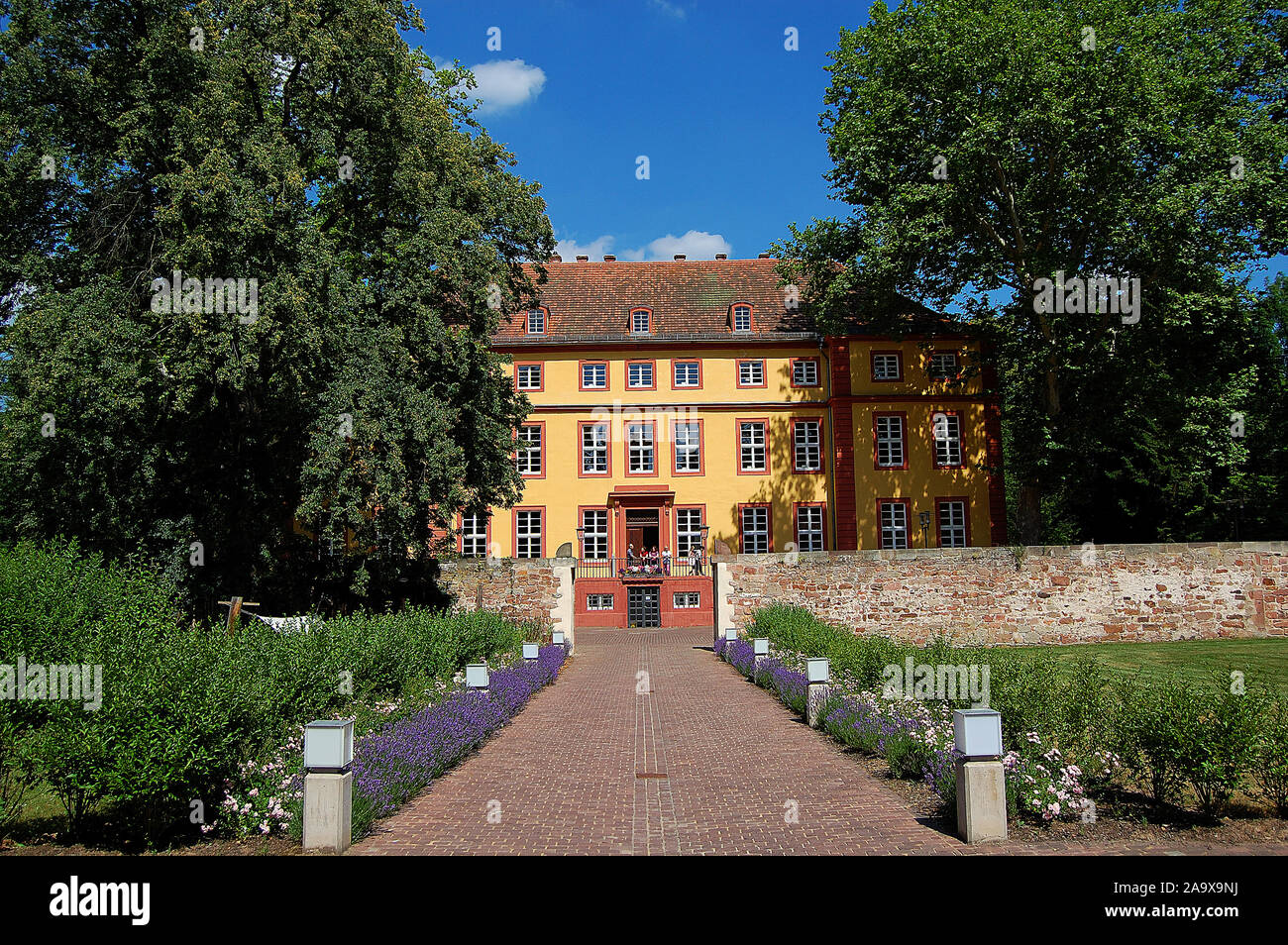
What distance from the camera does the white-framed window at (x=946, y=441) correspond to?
1352 inches

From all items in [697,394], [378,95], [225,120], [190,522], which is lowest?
[190,522]

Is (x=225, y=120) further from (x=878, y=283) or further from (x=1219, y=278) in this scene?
(x=1219, y=278)

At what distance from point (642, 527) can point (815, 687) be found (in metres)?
22.9

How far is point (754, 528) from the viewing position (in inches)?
1368

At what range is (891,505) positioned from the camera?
34.1m

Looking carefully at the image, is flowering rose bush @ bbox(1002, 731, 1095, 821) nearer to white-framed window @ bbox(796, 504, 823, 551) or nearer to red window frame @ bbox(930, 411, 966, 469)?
white-framed window @ bbox(796, 504, 823, 551)

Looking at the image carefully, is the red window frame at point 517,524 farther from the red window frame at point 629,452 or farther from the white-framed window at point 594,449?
the red window frame at point 629,452

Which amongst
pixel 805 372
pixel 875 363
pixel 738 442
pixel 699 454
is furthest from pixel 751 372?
pixel 875 363

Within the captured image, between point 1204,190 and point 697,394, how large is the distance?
18.2 m

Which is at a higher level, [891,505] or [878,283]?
[878,283]
